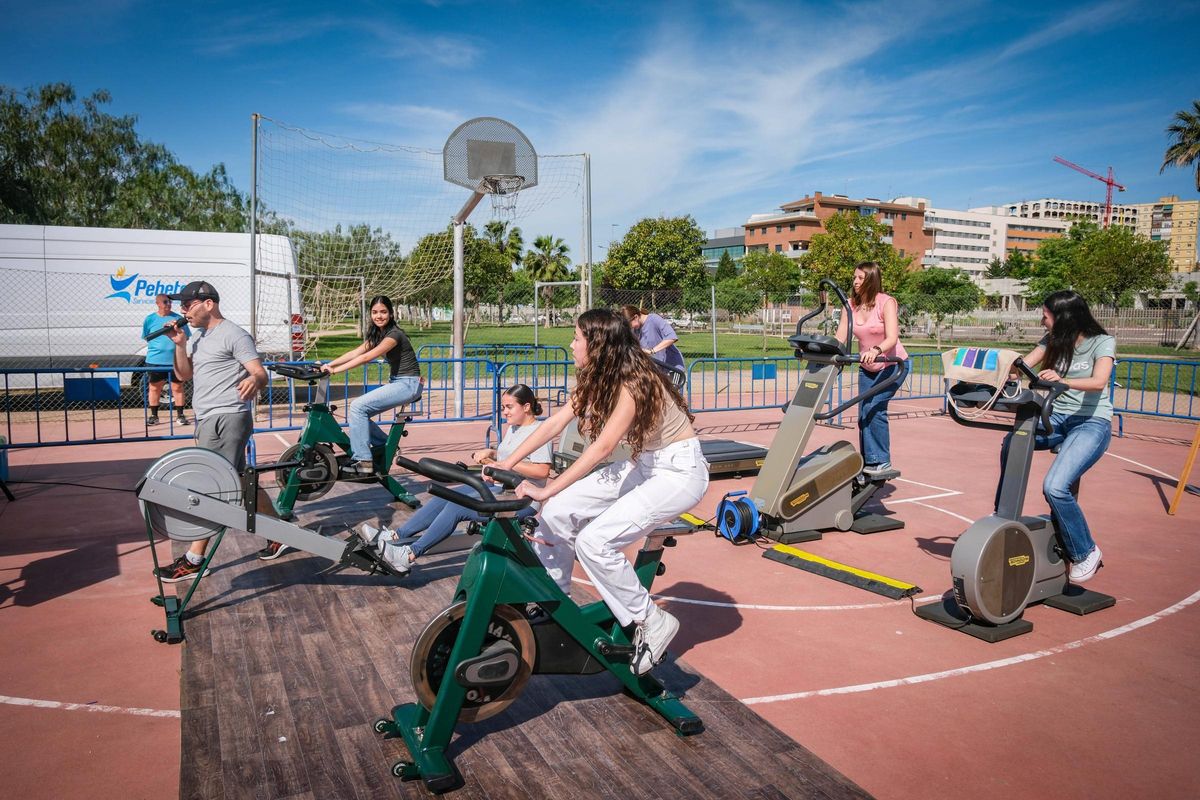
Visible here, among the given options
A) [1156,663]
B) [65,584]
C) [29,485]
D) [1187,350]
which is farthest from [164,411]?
[1187,350]

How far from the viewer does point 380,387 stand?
663 centimetres

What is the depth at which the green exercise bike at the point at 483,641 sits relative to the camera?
2.81 metres

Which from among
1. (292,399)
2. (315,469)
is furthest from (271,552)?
(292,399)

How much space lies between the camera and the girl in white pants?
3143 mm

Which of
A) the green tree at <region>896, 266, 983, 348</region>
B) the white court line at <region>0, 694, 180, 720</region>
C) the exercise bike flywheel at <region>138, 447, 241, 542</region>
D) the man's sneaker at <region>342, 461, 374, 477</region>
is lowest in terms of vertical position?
the white court line at <region>0, 694, 180, 720</region>

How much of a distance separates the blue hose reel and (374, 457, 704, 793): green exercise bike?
3.16 metres

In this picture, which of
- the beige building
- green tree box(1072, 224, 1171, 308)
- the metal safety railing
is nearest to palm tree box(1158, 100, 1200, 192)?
green tree box(1072, 224, 1171, 308)

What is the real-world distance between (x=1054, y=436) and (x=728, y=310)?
49.1 meters

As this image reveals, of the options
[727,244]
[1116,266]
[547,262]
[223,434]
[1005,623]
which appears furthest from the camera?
[727,244]

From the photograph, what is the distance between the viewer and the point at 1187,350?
34.6 m

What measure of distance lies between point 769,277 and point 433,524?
43651 mm

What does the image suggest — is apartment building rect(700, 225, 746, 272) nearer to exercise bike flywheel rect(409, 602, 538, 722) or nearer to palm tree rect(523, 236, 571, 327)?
palm tree rect(523, 236, 571, 327)

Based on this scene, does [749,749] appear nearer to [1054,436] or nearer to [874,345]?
[1054,436]

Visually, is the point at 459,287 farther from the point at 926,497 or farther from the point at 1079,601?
the point at 1079,601
